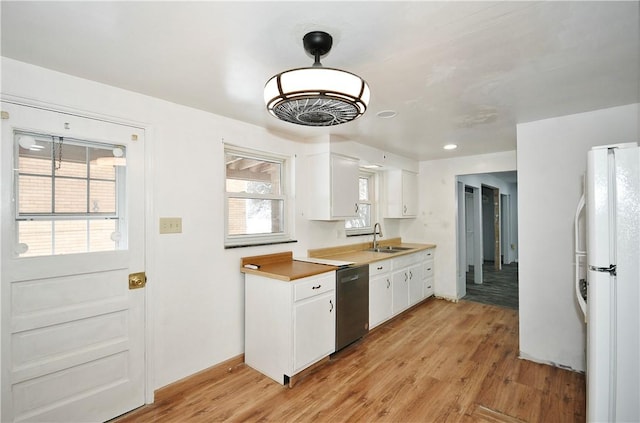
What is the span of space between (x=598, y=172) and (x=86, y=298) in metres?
3.04

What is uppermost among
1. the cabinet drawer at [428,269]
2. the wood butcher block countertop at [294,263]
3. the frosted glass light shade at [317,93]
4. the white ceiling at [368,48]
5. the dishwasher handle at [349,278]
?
the white ceiling at [368,48]

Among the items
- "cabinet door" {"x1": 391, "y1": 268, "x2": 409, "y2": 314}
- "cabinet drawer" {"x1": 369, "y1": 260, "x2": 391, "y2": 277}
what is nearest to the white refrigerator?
"cabinet drawer" {"x1": 369, "y1": 260, "x2": 391, "y2": 277}

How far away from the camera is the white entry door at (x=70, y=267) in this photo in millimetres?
1727

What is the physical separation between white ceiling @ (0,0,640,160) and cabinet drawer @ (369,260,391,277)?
1799 mm

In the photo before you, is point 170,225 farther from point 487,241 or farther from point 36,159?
point 487,241

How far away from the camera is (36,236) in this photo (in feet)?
5.88

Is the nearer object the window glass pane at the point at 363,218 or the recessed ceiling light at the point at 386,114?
the recessed ceiling light at the point at 386,114

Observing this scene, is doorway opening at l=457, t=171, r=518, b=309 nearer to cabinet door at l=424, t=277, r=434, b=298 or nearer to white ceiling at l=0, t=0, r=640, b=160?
cabinet door at l=424, t=277, r=434, b=298

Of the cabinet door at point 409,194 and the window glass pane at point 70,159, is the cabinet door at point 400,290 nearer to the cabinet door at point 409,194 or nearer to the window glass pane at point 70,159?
the cabinet door at point 409,194

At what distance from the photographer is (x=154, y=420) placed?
80.2 inches

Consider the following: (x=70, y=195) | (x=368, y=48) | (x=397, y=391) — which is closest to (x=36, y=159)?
(x=70, y=195)

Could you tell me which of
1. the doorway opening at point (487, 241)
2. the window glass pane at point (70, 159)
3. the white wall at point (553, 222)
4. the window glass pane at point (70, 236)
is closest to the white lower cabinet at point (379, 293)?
the white wall at point (553, 222)

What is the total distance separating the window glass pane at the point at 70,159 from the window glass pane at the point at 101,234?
0.33 metres

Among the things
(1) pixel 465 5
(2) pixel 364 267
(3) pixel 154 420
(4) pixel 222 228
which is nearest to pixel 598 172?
(1) pixel 465 5
